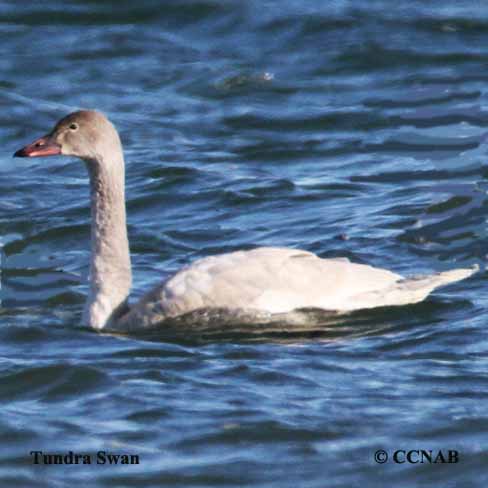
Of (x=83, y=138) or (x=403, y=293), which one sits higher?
(x=83, y=138)

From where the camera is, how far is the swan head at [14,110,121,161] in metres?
10.2

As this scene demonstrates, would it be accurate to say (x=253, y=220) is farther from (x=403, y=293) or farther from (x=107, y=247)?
(x=403, y=293)

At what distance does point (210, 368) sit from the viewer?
9305 millimetres

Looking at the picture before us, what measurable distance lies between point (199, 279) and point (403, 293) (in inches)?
52.8

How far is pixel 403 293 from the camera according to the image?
10266mm

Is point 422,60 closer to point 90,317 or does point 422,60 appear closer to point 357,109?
point 357,109

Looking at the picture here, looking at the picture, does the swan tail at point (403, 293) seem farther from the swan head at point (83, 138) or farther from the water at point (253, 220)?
the swan head at point (83, 138)

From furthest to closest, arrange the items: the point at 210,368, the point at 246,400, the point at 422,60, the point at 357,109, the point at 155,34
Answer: the point at 155,34
the point at 422,60
the point at 357,109
the point at 210,368
the point at 246,400

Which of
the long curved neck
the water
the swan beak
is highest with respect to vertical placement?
the swan beak

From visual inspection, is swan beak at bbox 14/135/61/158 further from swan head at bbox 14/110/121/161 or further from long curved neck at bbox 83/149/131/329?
long curved neck at bbox 83/149/131/329

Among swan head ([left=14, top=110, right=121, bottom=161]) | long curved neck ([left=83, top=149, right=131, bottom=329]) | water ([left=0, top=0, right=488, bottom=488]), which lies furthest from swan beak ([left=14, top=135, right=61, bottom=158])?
water ([left=0, top=0, right=488, bottom=488])

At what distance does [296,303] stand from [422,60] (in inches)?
310

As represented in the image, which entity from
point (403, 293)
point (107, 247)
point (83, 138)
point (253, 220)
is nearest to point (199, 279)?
point (107, 247)

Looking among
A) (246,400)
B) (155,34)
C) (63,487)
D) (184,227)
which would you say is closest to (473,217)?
(184,227)
